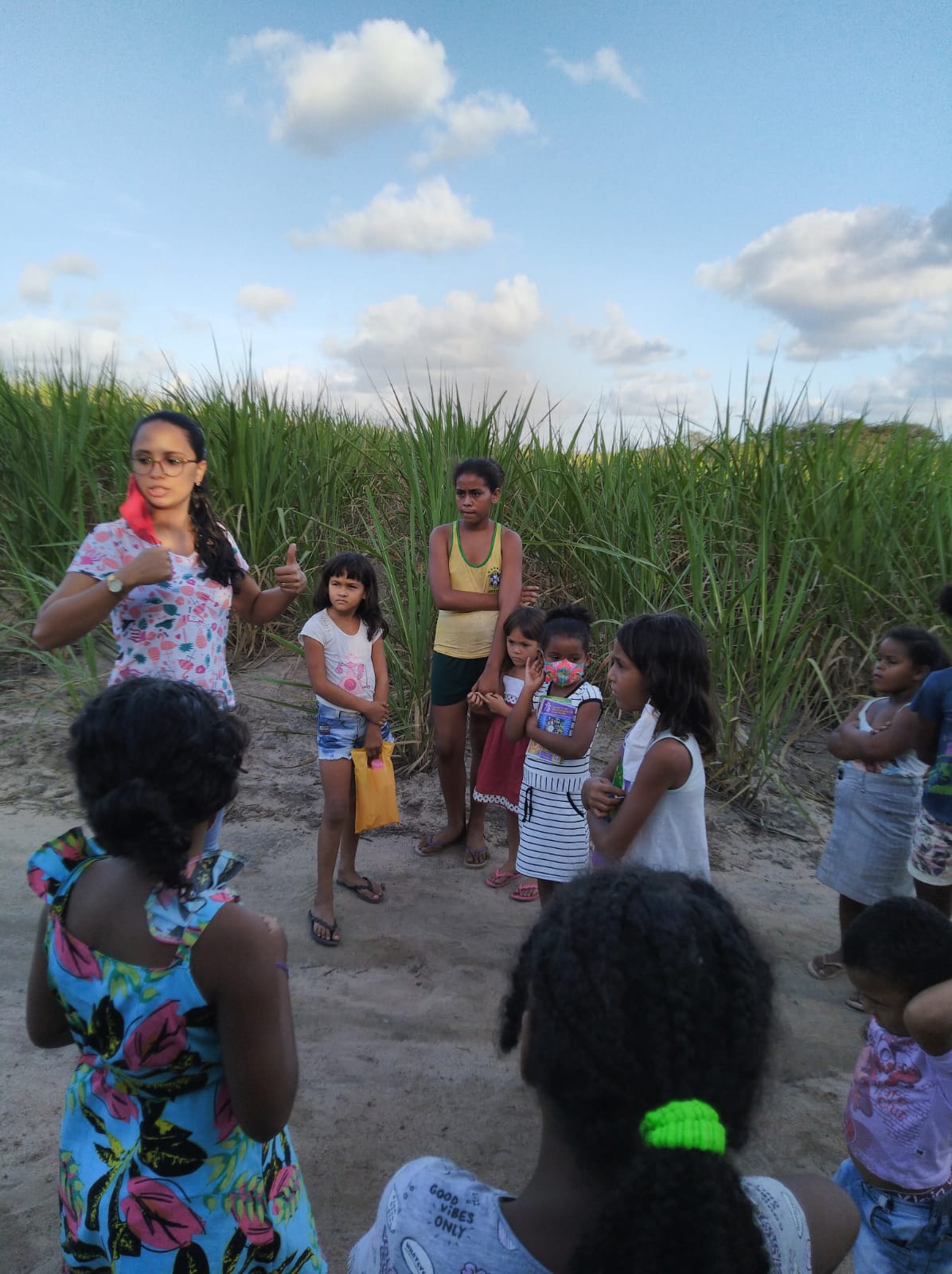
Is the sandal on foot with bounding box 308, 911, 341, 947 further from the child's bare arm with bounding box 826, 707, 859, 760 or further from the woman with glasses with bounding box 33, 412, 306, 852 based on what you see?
the child's bare arm with bounding box 826, 707, 859, 760

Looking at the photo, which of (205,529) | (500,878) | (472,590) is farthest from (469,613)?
(205,529)

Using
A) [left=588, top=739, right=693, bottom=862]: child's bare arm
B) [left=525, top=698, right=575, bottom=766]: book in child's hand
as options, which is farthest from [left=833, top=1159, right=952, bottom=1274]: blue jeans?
[left=525, top=698, right=575, bottom=766]: book in child's hand

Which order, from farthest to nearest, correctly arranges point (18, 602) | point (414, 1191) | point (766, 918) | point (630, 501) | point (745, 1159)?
point (18, 602) < point (630, 501) < point (766, 918) < point (745, 1159) < point (414, 1191)

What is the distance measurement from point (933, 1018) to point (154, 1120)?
1344 mm

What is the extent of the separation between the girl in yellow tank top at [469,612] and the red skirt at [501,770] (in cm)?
22

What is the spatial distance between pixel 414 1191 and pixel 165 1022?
424 millimetres

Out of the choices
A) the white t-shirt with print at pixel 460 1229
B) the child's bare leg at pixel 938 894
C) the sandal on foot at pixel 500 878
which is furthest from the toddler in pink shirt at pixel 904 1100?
the sandal on foot at pixel 500 878

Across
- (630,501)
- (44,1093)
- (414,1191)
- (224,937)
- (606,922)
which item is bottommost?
(44,1093)

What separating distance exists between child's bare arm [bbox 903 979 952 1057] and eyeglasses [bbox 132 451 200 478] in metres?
2.30

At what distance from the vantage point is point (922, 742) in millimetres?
2559

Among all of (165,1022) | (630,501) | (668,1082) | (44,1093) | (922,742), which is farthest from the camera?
(630,501)

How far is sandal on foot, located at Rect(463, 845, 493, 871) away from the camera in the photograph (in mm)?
3730

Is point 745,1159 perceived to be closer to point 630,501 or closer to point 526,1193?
point 526,1193

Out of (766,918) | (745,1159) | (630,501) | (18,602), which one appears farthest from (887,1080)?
(18,602)
